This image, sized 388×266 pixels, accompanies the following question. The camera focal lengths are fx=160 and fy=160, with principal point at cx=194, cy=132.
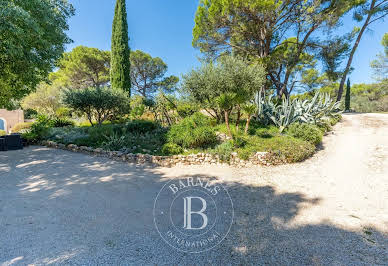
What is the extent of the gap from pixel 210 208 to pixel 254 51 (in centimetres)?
1249

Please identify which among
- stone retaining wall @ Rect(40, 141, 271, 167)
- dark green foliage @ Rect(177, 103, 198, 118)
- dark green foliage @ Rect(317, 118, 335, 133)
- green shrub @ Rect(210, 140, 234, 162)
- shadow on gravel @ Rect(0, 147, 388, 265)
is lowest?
shadow on gravel @ Rect(0, 147, 388, 265)

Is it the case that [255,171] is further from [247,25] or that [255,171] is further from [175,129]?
[247,25]

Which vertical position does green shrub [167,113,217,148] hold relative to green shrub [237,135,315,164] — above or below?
above

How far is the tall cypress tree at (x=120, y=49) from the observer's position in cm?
1235

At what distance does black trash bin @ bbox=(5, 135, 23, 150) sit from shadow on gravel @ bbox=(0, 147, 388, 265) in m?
4.17

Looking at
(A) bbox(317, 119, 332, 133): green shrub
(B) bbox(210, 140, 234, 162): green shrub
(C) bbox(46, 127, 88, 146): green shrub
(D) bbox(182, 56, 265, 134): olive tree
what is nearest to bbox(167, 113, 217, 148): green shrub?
(B) bbox(210, 140, 234, 162): green shrub

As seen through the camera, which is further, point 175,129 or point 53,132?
point 53,132

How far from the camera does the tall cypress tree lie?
40.5ft

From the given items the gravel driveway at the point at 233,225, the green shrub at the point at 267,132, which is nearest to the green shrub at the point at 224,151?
the gravel driveway at the point at 233,225

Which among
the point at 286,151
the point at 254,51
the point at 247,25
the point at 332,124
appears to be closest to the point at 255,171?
the point at 286,151

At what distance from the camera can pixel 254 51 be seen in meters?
11.8

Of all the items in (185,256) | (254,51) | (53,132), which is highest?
(254,51)

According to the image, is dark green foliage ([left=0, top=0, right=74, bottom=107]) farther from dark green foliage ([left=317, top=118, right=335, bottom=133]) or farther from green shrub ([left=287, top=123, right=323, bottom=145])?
dark green foliage ([left=317, top=118, right=335, bottom=133])

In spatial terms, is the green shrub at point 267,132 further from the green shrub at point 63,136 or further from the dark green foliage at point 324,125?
the green shrub at point 63,136
